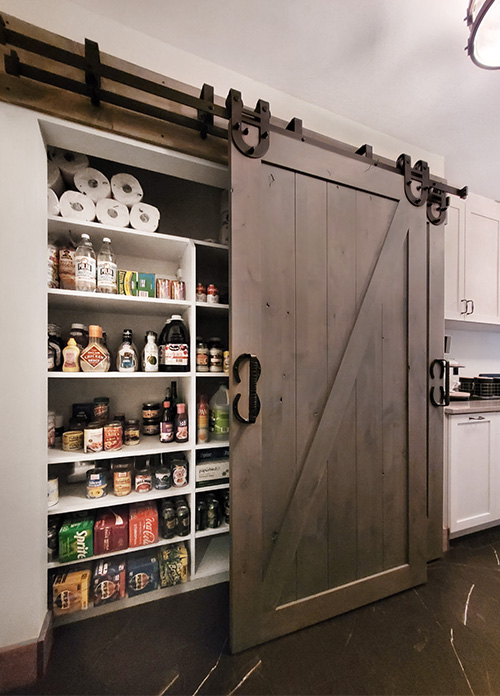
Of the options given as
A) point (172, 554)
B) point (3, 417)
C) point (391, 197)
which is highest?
point (391, 197)

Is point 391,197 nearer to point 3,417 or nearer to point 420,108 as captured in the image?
point 420,108

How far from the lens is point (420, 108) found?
5.07 ft

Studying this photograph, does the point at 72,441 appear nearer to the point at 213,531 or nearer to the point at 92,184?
the point at 213,531

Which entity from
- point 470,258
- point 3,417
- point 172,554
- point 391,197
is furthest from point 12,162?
point 470,258

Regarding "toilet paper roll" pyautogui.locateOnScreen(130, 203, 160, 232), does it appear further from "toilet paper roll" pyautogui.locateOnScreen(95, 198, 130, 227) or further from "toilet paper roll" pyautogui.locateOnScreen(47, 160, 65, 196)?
"toilet paper roll" pyautogui.locateOnScreen(47, 160, 65, 196)

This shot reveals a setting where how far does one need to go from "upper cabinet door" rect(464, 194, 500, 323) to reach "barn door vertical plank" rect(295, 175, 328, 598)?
5.44 ft

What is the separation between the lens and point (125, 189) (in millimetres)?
1311

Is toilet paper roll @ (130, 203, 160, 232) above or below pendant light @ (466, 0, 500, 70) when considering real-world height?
below

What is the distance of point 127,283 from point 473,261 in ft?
8.45

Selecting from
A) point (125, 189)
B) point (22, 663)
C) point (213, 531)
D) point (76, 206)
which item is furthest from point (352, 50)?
point (22, 663)

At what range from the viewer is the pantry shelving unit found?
1181mm

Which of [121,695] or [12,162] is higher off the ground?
[12,162]

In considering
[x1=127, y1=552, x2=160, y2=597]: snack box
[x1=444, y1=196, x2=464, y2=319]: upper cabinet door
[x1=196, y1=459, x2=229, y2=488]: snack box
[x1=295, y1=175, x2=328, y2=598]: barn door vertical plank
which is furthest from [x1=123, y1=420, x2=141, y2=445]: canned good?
[x1=444, y1=196, x2=464, y2=319]: upper cabinet door

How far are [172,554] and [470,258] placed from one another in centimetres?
289
